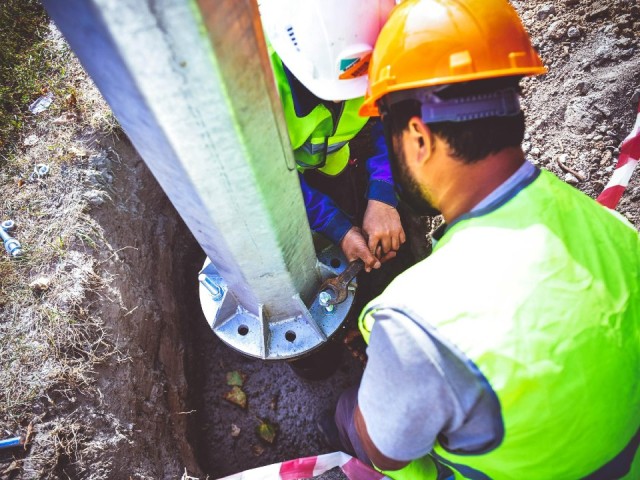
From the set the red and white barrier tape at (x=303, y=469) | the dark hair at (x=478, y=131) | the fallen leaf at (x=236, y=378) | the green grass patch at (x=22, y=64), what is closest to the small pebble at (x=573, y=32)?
the dark hair at (x=478, y=131)

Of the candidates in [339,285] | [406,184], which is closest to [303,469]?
[339,285]

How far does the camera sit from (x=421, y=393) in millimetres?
1112

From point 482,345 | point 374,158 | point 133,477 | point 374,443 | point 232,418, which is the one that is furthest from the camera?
point 232,418

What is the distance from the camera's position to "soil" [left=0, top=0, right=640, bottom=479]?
77.9 inches

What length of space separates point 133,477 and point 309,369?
1.18 metres

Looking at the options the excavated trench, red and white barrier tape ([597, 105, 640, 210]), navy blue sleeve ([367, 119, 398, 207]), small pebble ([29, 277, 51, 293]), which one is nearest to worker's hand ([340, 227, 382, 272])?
navy blue sleeve ([367, 119, 398, 207])

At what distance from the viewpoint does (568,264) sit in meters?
1.16

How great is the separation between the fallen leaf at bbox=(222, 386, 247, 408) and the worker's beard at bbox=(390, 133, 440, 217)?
1.94 m

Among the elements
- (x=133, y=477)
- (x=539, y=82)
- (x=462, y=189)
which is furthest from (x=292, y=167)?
(x=539, y=82)

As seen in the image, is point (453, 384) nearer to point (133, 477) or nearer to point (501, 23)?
point (501, 23)

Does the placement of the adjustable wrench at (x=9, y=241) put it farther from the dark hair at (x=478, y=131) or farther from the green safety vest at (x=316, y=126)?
the dark hair at (x=478, y=131)

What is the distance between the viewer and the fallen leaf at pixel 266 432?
9.14 ft

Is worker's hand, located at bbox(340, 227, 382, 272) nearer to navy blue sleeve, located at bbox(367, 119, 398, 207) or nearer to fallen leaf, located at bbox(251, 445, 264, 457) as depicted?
navy blue sleeve, located at bbox(367, 119, 398, 207)

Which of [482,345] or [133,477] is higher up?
[482,345]
